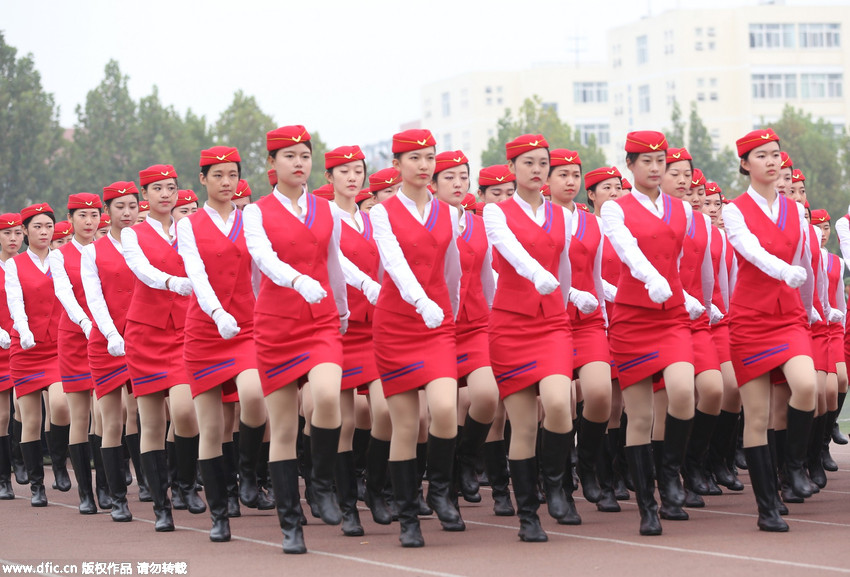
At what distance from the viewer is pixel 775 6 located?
317 ft

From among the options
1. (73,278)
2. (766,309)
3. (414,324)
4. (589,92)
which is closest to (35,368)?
(73,278)

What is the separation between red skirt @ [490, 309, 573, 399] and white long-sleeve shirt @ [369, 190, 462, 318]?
331 mm

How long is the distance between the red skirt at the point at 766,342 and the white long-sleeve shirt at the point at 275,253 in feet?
7.70

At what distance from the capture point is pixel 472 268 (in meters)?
9.61

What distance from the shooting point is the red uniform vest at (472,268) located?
30.9 ft

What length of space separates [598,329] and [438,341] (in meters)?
1.57

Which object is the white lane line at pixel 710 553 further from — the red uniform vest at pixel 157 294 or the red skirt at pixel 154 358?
the red uniform vest at pixel 157 294

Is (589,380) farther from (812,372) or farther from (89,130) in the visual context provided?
(89,130)

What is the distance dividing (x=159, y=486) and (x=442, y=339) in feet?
7.62

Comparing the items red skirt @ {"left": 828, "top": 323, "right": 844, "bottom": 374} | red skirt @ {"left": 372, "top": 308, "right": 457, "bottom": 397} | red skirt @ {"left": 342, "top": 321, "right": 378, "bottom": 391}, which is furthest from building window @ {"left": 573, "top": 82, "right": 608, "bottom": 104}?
red skirt @ {"left": 372, "top": 308, "right": 457, "bottom": 397}

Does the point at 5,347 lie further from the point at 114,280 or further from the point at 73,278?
the point at 114,280

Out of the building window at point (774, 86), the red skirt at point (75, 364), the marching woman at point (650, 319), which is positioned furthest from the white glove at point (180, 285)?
the building window at point (774, 86)

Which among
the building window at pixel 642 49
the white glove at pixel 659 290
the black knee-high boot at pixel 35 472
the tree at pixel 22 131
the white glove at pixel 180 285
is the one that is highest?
the building window at pixel 642 49

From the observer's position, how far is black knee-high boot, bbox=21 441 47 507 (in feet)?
37.8
